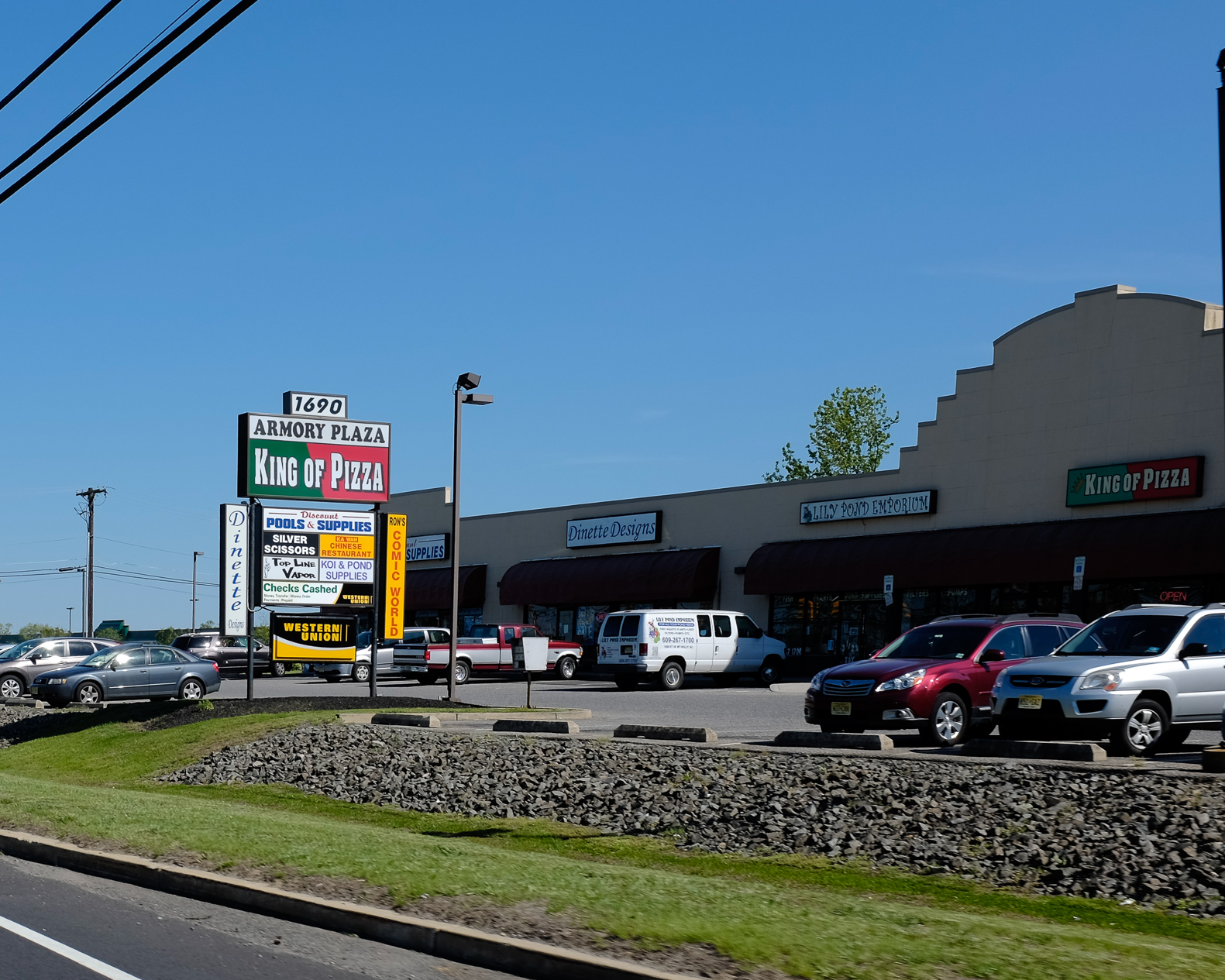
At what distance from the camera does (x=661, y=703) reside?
100 ft

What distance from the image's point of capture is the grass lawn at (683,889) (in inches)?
296

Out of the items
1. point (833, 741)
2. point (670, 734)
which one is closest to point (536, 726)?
point (670, 734)

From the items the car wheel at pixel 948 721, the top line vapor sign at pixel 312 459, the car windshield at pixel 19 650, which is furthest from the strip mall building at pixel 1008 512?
the car windshield at pixel 19 650

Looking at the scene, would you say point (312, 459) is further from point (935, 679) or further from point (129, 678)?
point (935, 679)

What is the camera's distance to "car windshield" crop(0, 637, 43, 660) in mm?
37719

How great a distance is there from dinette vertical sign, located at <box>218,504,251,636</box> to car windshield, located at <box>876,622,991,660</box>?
14498 mm

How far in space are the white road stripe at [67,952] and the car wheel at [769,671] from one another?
98.3ft

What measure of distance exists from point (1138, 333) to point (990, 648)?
1939 cm

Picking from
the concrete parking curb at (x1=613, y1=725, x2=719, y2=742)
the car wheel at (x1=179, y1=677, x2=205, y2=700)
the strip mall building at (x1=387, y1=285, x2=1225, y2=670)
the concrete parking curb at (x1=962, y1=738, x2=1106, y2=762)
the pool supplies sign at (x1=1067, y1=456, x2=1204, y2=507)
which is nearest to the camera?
the concrete parking curb at (x1=962, y1=738, x2=1106, y2=762)

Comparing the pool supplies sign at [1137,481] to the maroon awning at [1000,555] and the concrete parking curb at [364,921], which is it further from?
the concrete parking curb at [364,921]

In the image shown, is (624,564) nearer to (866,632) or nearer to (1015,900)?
(866,632)

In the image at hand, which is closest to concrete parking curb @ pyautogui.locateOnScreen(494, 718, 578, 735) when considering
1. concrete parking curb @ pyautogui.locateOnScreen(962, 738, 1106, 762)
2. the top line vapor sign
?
concrete parking curb @ pyautogui.locateOnScreen(962, 738, 1106, 762)

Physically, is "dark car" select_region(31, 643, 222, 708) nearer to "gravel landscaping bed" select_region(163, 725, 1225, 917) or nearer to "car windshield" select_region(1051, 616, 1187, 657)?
"gravel landscaping bed" select_region(163, 725, 1225, 917)

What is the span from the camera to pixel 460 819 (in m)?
15.1
